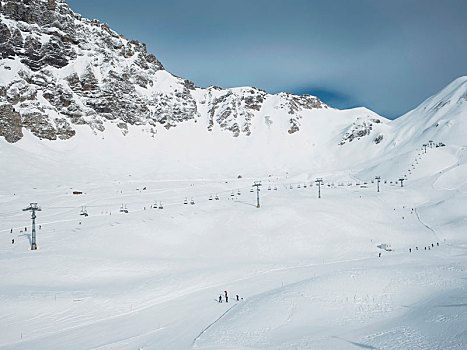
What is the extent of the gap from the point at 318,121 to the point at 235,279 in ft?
589

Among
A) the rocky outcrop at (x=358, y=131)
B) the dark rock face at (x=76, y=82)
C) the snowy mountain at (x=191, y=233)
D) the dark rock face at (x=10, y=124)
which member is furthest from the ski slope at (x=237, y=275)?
the rocky outcrop at (x=358, y=131)

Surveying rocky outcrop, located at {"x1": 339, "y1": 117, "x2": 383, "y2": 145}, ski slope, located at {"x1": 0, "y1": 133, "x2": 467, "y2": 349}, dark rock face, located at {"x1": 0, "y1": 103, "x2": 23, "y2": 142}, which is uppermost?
rocky outcrop, located at {"x1": 339, "y1": 117, "x2": 383, "y2": 145}

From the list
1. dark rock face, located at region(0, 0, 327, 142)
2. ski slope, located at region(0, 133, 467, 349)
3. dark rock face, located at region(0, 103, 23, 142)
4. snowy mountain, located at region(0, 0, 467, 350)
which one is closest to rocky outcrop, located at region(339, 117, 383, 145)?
snowy mountain, located at region(0, 0, 467, 350)

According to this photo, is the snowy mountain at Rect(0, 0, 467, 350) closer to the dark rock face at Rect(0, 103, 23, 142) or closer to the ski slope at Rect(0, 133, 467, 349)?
the ski slope at Rect(0, 133, 467, 349)

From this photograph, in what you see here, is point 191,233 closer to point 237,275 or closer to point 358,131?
point 237,275

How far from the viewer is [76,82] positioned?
131 meters

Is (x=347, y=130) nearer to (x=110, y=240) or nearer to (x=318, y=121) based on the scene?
(x=318, y=121)

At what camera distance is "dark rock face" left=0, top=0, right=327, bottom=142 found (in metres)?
112

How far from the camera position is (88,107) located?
129m

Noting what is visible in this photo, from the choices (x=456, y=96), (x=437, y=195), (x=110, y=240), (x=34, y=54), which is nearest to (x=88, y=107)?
(x=34, y=54)

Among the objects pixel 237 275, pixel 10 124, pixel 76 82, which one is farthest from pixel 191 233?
pixel 76 82

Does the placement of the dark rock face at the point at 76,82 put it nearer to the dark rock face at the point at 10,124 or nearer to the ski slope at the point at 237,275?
the dark rock face at the point at 10,124

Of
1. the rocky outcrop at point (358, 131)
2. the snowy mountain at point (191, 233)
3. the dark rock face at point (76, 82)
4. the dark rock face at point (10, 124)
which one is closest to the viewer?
the snowy mountain at point (191, 233)

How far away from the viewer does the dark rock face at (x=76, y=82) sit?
111838 millimetres
